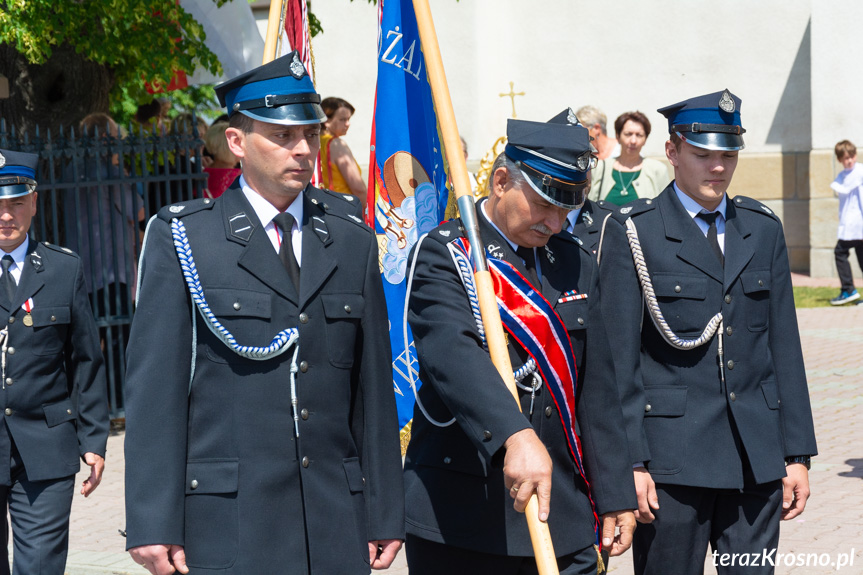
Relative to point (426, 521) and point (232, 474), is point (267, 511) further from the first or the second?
point (426, 521)

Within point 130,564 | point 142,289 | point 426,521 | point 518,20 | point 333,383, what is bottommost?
point 130,564

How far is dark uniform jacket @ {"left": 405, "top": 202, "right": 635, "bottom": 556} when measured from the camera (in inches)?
131

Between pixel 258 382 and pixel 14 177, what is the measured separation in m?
2.44

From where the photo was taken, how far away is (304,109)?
128 inches

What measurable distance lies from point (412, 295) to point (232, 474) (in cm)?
74

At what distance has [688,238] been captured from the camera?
4.30 m

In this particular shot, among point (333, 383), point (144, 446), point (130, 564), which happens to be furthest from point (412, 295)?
point (130, 564)

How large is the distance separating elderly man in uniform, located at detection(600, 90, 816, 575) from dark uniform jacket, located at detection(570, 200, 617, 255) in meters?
0.57

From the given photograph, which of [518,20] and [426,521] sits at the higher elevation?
[518,20]

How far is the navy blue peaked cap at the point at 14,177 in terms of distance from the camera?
5109mm

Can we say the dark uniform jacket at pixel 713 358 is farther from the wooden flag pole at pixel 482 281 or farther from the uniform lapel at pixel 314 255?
the uniform lapel at pixel 314 255

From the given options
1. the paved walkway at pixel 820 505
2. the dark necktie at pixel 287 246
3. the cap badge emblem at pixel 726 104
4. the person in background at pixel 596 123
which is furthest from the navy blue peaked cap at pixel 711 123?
the person in background at pixel 596 123

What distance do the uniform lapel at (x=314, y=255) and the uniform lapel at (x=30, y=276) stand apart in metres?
2.26

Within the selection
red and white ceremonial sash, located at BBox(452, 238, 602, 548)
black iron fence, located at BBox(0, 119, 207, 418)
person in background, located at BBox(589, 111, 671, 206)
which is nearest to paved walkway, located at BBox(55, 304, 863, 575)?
black iron fence, located at BBox(0, 119, 207, 418)
